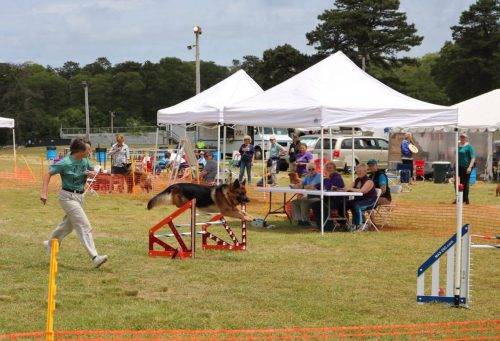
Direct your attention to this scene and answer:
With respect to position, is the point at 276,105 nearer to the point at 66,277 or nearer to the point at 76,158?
the point at 76,158

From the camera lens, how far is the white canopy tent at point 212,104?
59.7 feet

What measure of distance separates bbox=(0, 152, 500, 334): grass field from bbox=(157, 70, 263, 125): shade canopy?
626 centimetres

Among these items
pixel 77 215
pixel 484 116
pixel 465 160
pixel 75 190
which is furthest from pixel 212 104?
pixel 484 116

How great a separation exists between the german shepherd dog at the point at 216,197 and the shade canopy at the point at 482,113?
16.3 m

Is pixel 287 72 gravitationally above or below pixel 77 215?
above

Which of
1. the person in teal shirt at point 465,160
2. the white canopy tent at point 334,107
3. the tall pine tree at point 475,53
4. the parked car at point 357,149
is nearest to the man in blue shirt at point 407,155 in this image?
the parked car at point 357,149

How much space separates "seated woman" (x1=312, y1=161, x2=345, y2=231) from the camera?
12.8 meters

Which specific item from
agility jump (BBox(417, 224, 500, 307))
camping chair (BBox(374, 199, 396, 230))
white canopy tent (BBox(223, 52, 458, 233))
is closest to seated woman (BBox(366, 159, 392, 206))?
camping chair (BBox(374, 199, 396, 230))

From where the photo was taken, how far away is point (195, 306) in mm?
6855

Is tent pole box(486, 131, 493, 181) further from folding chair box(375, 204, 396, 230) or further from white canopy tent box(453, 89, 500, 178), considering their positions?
folding chair box(375, 204, 396, 230)

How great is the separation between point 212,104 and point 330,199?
6.54 meters

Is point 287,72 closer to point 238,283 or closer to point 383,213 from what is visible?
point 383,213

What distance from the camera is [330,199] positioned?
509 inches

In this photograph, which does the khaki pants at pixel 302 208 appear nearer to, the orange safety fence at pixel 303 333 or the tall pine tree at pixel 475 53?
the orange safety fence at pixel 303 333
